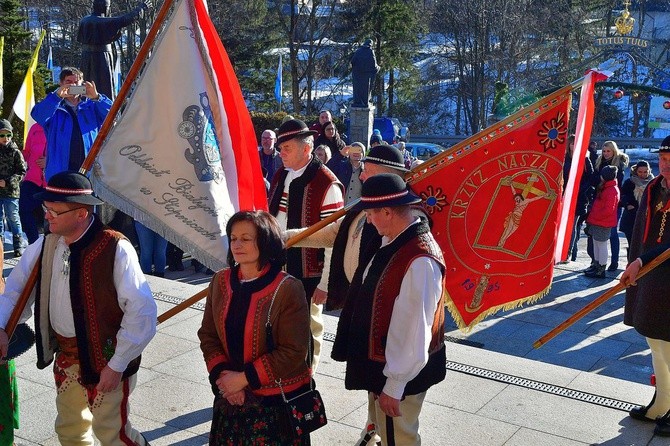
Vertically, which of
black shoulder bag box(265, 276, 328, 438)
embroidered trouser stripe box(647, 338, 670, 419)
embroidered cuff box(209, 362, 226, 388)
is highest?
embroidered cuff box(209, 362, 226, 388)

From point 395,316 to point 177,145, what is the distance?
188 centimetres

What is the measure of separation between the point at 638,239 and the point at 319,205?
2.17 meters

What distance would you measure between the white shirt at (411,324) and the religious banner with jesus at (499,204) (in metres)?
1.40

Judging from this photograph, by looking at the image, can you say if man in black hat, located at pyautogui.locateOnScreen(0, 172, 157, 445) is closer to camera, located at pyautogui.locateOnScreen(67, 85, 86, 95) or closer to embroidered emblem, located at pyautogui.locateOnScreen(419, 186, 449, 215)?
embroidered emblem, located at pyautogui.locateOnScreen(419, 186, 449, 215)

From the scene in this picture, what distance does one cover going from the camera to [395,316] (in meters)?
3.71

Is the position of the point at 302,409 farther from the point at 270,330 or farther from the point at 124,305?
the point at 124,305

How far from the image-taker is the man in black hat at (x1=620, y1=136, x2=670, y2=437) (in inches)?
199

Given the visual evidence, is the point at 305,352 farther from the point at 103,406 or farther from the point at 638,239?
the point at 638,239

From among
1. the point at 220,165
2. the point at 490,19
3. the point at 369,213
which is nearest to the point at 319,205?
the point at 220,165

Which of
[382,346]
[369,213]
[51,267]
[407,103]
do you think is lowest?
[407,103]

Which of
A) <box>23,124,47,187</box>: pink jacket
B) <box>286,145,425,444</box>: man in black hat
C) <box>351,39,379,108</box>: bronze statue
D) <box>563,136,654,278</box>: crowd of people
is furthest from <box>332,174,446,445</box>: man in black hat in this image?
<box>351,39,379,108</box>: bronze statue

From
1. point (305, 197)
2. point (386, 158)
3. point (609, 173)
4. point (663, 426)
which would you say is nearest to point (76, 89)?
point (305, 197)

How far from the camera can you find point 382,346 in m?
3.86

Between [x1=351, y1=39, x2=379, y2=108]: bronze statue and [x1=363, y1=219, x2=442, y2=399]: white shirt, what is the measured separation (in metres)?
18.6
